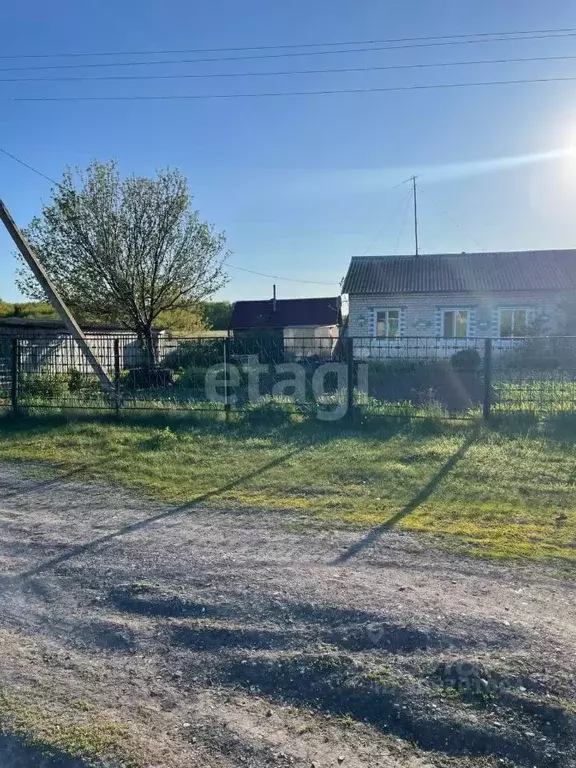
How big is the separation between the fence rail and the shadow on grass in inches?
A: 63.4

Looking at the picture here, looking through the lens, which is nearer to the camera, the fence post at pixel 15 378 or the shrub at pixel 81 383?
the fence post at pixel 15 378

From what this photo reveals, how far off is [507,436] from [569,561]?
409 centimetres

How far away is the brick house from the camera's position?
73.3ft


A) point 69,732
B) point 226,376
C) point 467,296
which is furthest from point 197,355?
point 467,296

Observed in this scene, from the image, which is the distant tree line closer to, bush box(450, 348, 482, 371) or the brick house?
the brick house

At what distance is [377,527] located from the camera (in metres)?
4.47

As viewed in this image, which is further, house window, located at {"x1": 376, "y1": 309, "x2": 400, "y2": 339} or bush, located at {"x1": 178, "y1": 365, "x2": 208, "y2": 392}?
house window, located at {"x1": 376, "y1": 309, "x2": 400, "y2": 339}

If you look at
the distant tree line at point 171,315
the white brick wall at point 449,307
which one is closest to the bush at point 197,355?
the distant tree line at point 171,315

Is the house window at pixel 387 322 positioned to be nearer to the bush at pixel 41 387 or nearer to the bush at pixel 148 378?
the bush at pixel 148 378

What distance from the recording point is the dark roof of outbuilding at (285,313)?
105 feet

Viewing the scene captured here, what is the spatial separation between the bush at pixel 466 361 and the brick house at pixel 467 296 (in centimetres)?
736

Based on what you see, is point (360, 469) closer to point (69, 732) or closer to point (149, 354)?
point (69, 732)

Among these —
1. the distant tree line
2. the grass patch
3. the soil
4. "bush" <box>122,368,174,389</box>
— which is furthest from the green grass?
the distant tree line

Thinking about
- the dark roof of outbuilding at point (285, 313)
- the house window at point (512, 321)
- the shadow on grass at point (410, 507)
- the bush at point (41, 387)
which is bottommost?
the shadow on grass at point (410, 507)
